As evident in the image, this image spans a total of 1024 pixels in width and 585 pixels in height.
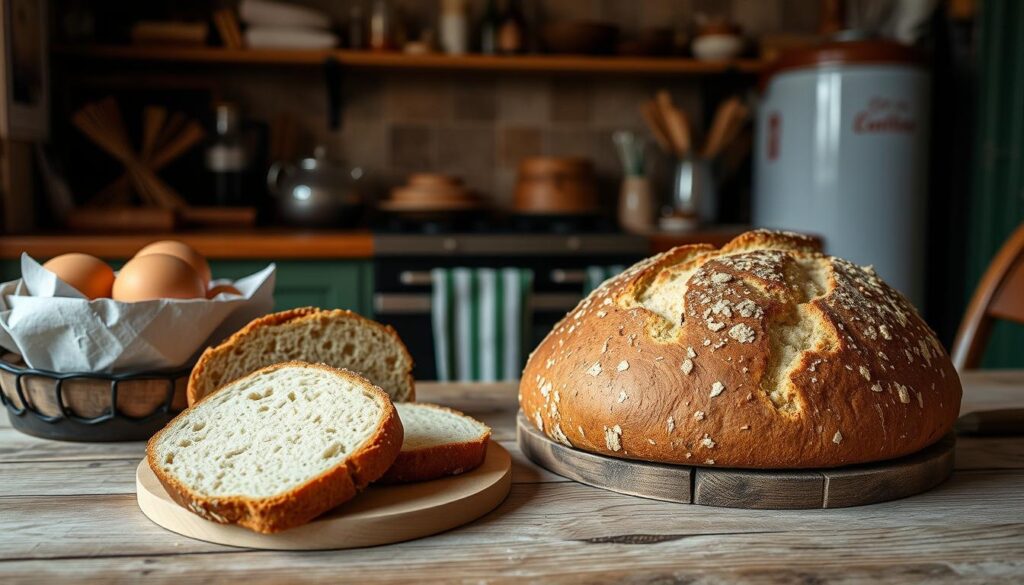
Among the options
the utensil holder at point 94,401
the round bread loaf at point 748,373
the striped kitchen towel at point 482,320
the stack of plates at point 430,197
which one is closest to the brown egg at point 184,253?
the utensil holder at point 94,401

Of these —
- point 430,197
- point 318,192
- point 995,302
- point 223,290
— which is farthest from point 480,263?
point 223,290

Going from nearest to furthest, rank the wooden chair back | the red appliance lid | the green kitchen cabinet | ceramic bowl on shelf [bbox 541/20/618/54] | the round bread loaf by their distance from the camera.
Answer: the round bread loaf
the wooden chair back
the green kitchen cabinet
the red appliance lid
ceramic bowl on shelf [bbox 541/20/618/54]

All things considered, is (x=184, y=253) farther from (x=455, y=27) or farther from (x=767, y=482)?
(x=455, y=27)

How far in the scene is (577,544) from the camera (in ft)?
2.18

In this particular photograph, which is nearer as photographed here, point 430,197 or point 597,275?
point 597,275

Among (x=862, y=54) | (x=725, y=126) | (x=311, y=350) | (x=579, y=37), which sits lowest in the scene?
(x=311, y=350)

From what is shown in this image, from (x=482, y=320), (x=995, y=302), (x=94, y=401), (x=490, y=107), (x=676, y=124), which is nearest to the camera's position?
(x=94, y=401)

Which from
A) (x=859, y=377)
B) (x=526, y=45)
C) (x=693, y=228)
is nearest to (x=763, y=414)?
(x=859, y=377)

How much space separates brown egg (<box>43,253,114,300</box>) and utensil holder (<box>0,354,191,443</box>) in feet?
0.34

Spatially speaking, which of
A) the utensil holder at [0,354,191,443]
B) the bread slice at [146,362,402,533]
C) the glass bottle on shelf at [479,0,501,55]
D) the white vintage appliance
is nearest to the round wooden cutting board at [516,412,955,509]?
the bread slice at [146,362,402,533]

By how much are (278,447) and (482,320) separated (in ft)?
5.83

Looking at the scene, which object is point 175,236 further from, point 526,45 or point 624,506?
point 624,506

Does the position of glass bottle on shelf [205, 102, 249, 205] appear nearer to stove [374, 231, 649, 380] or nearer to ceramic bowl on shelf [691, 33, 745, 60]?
stove [374, 231, 649, 380]

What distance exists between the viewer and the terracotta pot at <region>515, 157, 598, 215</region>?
304cm
